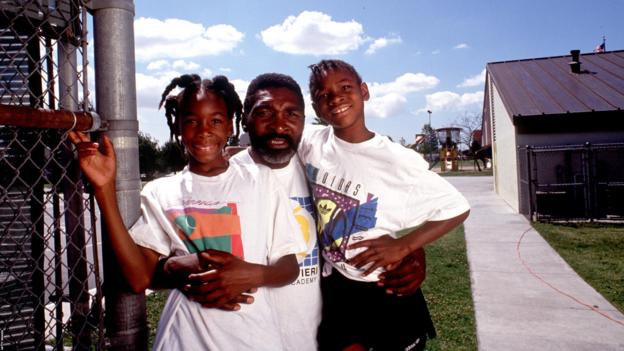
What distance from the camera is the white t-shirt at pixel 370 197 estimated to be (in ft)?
6.92

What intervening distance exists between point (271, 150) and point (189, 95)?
0.44m

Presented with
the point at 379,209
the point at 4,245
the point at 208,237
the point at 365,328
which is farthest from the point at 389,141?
the point at 4,245

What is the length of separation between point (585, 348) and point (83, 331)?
3948mm

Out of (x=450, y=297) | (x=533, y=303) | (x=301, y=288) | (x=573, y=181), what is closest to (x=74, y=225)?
(x=301, y=288)

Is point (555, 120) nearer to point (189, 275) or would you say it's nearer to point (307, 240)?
point (307, 240)

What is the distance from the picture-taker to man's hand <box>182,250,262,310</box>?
1602mm

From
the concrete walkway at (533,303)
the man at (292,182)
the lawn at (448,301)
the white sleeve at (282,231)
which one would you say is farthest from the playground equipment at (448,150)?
the white sleeve at (282,231)

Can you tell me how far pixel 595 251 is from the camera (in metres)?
7.77

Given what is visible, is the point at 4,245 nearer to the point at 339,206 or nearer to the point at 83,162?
the point at 83,162

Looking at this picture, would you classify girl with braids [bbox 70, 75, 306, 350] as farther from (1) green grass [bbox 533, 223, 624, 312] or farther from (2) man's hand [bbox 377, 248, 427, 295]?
(1) green grass [bbox 533, 223, 624, 312]

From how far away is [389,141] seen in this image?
7.59 feet

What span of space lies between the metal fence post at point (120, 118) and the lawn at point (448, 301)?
2701mm

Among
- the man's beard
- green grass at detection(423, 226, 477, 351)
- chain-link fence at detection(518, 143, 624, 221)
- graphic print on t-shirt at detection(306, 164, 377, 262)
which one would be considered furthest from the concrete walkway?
the man's beard

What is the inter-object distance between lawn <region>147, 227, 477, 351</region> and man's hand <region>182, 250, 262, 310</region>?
9.80ft
